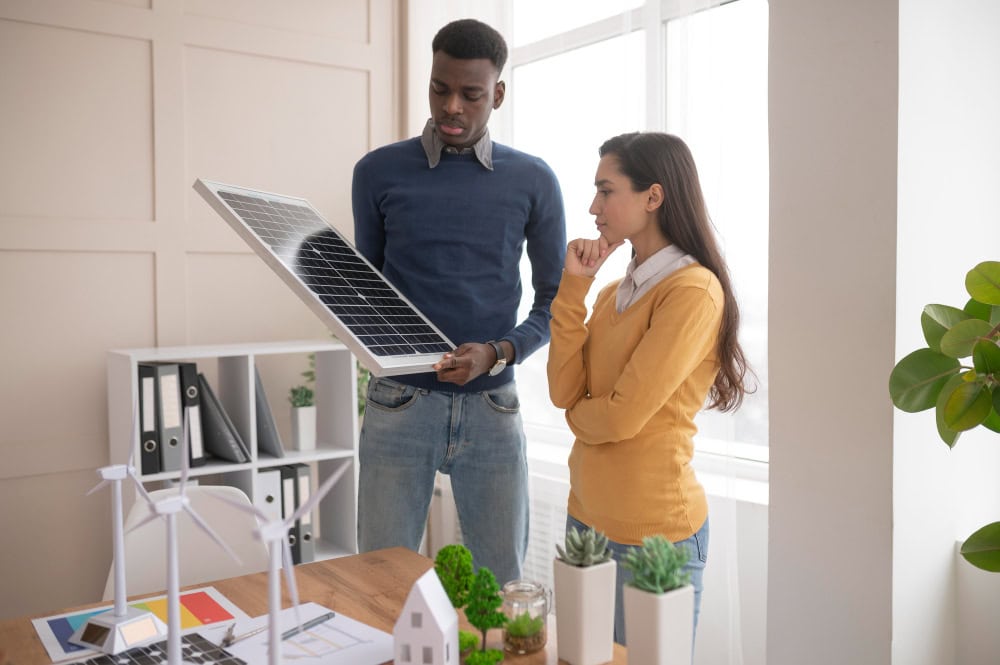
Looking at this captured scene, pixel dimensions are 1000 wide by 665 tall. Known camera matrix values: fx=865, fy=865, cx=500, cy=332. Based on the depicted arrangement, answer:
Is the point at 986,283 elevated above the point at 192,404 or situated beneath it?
elevated above

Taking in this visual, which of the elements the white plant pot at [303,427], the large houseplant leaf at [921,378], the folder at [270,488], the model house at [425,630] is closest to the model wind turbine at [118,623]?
the model house at [425,630]

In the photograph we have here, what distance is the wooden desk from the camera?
1.27m

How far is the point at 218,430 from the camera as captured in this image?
3.05 meters

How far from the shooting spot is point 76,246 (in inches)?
120

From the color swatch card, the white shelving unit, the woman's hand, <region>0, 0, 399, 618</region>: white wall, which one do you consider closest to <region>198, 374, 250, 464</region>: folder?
the white shelving unit

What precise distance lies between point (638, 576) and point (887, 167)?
4.17ft

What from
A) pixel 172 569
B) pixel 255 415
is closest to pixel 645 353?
pixel 172 569

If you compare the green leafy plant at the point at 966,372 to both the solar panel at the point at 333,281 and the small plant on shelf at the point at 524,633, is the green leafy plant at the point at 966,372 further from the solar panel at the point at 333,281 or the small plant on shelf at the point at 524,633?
the solar panel at the point at 333,281

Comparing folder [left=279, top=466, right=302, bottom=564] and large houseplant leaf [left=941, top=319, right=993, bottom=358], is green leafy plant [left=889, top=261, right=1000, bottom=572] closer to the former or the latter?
large houseplant leaf [left=941, top=319, right=993, bottom=358]

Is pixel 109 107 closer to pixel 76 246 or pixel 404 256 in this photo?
pixel 76 246

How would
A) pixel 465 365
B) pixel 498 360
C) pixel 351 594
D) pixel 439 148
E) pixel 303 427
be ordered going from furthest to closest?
pixel 303 427
pixel 439 148
pixel 498 360
pixel 465 365
pixel 351 594

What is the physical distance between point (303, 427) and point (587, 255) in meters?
1.79

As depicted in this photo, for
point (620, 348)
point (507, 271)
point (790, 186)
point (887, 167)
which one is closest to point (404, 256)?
point (507, 271)

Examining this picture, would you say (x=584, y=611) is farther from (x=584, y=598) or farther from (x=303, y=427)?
(x=303, y=427)
